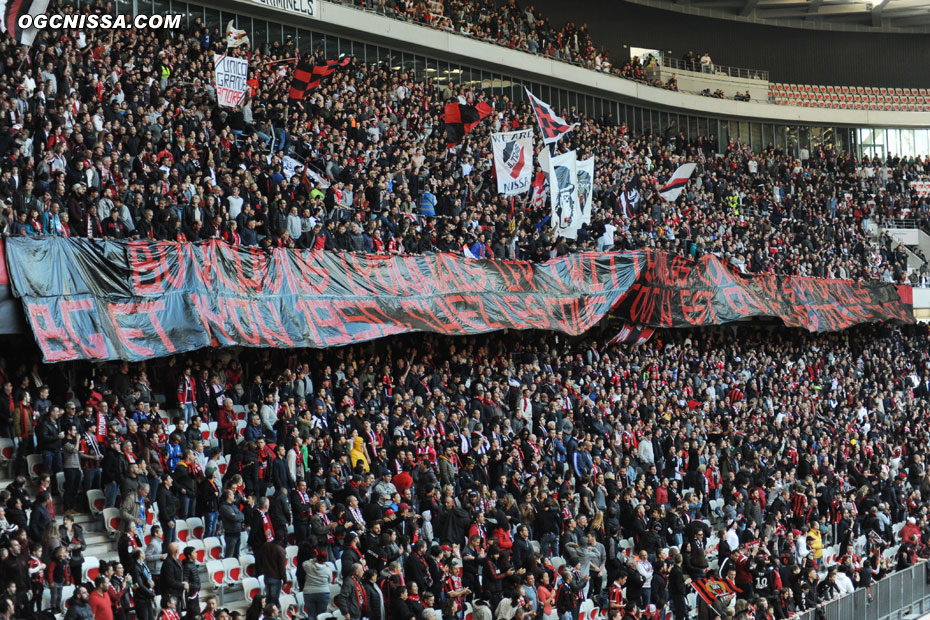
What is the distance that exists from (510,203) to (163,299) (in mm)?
11988

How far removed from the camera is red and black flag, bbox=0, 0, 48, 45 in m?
19.0

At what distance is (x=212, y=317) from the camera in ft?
61.0

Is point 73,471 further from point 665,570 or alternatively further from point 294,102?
point 294,102

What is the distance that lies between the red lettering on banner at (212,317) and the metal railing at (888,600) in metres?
9.10

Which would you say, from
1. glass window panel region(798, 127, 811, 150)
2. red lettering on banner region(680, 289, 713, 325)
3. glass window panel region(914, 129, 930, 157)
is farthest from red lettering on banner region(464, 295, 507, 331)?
glass window panel region(914, 129, 930, 157)

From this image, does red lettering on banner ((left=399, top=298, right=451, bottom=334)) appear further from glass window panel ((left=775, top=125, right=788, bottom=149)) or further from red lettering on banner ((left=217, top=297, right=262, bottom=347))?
glass window panel ((left=775, top=125, right=788, bottom=149))

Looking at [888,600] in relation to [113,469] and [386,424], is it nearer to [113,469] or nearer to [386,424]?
[386,424]

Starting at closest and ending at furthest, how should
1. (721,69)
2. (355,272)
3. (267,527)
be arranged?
(267,527) < (355,272) < (721,69)

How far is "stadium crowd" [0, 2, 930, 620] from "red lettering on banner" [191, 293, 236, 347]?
2.08ft

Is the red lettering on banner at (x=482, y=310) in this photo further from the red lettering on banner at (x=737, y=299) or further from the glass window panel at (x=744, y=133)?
the glass window panel at (x=744, y=133)

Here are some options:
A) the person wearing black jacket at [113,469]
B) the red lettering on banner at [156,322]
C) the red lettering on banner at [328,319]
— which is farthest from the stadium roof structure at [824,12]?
the person wearing black jacket at [113,469]

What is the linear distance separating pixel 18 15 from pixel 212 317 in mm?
5548

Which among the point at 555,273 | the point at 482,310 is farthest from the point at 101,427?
the point at 555,273

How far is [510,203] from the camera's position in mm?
28469
